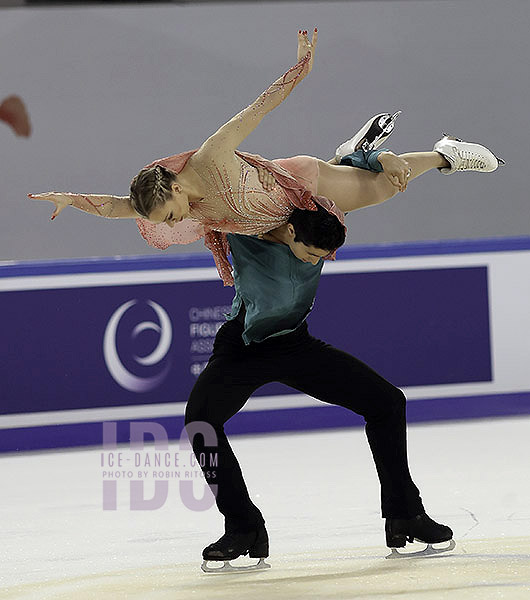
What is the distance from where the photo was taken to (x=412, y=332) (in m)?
6.45

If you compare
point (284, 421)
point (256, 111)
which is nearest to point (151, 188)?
point (256, 111)

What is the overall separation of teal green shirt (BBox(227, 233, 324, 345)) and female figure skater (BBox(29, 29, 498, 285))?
91mm

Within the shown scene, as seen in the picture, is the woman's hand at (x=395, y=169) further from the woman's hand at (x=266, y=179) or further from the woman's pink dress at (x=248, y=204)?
the woman's hand at (x=266, y=179)

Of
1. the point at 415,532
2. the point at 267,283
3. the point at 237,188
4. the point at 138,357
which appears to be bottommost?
the point at 415,532

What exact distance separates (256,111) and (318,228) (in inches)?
15.3

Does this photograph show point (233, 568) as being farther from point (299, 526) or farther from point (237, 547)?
point (299, 526)

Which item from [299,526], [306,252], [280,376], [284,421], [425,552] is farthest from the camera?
[284,421]

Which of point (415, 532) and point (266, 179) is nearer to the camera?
point (266, 179)

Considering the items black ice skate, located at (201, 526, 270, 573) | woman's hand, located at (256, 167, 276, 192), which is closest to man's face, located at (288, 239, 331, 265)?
woman's hand, located at (256, 167, 276, 192)

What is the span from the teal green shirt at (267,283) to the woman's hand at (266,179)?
226mm

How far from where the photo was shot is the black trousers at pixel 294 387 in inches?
133

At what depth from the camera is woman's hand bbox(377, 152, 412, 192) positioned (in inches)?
133

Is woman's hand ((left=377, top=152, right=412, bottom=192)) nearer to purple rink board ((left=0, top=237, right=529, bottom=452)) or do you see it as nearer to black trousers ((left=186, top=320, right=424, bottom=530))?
black trousers ((left=186, top=320, right=424, bottom=530))

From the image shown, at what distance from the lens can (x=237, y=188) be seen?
3213mm
